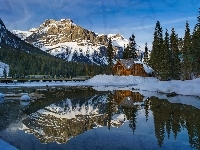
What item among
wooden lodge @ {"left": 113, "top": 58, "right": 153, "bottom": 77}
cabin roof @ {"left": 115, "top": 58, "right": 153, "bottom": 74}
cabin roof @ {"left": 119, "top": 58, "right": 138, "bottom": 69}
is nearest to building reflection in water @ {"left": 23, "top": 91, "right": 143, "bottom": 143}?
wooden lodge @ {"left": 113, "top": 58, "right": 153, "bottom": 77}

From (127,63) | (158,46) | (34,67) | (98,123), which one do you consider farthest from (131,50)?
(98,123)

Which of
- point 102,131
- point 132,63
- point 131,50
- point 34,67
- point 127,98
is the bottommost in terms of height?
point 102,131

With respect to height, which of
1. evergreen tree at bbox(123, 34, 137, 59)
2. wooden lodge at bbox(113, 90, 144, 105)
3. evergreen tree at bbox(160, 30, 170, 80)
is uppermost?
evergreen tree at bbox(123, 34, 137, 59)

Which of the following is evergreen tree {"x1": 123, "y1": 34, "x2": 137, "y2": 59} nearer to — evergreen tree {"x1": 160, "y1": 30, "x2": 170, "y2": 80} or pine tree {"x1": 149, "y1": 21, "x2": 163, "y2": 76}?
pine tree {"x1": 149, "y1": 21, "x2": 163, "y2": 76}

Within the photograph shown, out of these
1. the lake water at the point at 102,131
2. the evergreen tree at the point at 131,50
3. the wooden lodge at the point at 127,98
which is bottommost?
the lake water at the point at 102,131

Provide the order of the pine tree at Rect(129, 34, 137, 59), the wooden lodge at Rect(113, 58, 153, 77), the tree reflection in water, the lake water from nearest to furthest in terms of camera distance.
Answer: the lake water
the tree reflection in water
the wooden lodge at Rect(113, 58, 153, 77)
the pine tree at Rect(129, 34, 137, 59)

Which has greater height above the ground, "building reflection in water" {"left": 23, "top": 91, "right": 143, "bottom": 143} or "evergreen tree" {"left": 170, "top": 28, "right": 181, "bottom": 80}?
"evergreen tree" {"left": 170, "top": 28, "right": 181, "bottom": 80}

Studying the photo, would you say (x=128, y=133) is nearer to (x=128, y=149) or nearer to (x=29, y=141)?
(x=128, y=149)

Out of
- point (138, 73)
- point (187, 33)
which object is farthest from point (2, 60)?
point (187, 33)

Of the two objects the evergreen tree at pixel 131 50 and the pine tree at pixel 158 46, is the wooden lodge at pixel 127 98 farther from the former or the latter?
the evergreen tree at pixel 131 50

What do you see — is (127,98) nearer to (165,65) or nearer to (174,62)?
(165,65)

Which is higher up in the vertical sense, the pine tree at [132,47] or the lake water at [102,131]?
the pine tree at [132,47]

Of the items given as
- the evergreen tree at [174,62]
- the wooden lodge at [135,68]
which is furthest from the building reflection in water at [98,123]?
the wooden lodge at [135,68]

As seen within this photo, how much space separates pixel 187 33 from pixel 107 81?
30334 mm
